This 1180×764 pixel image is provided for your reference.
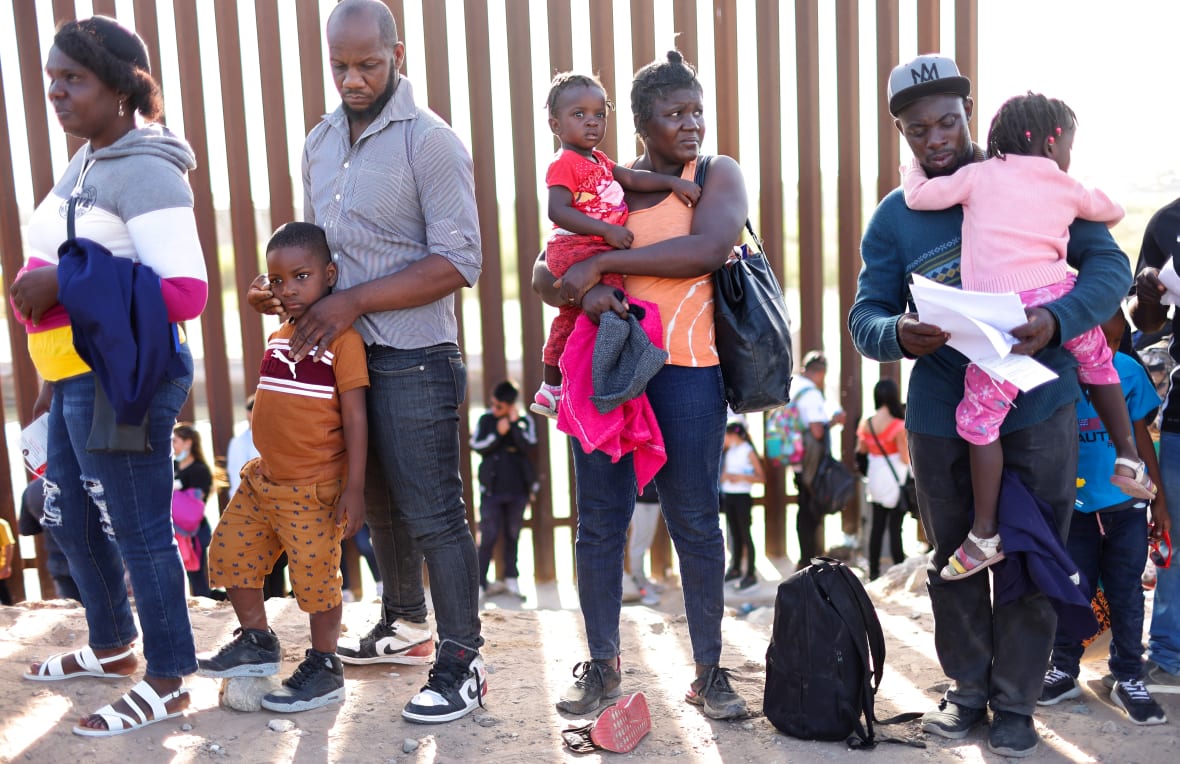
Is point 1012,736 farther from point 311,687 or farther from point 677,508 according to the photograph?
point 311,687

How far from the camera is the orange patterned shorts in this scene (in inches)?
115

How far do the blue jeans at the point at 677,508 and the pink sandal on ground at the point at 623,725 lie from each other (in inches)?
8.9

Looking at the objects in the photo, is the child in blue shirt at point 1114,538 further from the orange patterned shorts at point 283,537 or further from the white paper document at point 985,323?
the orange patterned shorts at point 283,537

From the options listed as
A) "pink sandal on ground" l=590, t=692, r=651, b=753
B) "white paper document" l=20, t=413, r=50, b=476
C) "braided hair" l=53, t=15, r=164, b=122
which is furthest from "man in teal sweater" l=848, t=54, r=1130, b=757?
"white paper document" l=20, t=413, r=50, b=476

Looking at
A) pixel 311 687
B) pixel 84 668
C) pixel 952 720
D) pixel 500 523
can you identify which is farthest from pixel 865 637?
pixel 500 523

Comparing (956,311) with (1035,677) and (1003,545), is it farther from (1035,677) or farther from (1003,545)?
(1035,677)

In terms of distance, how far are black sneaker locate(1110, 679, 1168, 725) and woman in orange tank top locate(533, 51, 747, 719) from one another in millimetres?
1170

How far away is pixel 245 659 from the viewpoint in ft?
10.0

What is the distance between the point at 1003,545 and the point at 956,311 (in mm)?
648

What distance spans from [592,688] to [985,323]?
1492 mm

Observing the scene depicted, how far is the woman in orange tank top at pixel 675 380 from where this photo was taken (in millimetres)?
2826

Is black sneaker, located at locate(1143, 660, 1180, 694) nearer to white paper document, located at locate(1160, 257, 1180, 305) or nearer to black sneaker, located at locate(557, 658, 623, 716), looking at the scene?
white paper document, located at locate(1160, 257, 1180, 305)

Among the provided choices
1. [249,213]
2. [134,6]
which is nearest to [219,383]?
[249,213]

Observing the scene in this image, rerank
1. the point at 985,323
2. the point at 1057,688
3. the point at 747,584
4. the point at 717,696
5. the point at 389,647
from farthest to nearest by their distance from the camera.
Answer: the point at 747,584 < the point at 389,647 < the point at 1057,688 < the point at 717,696 < the point at 985,323
